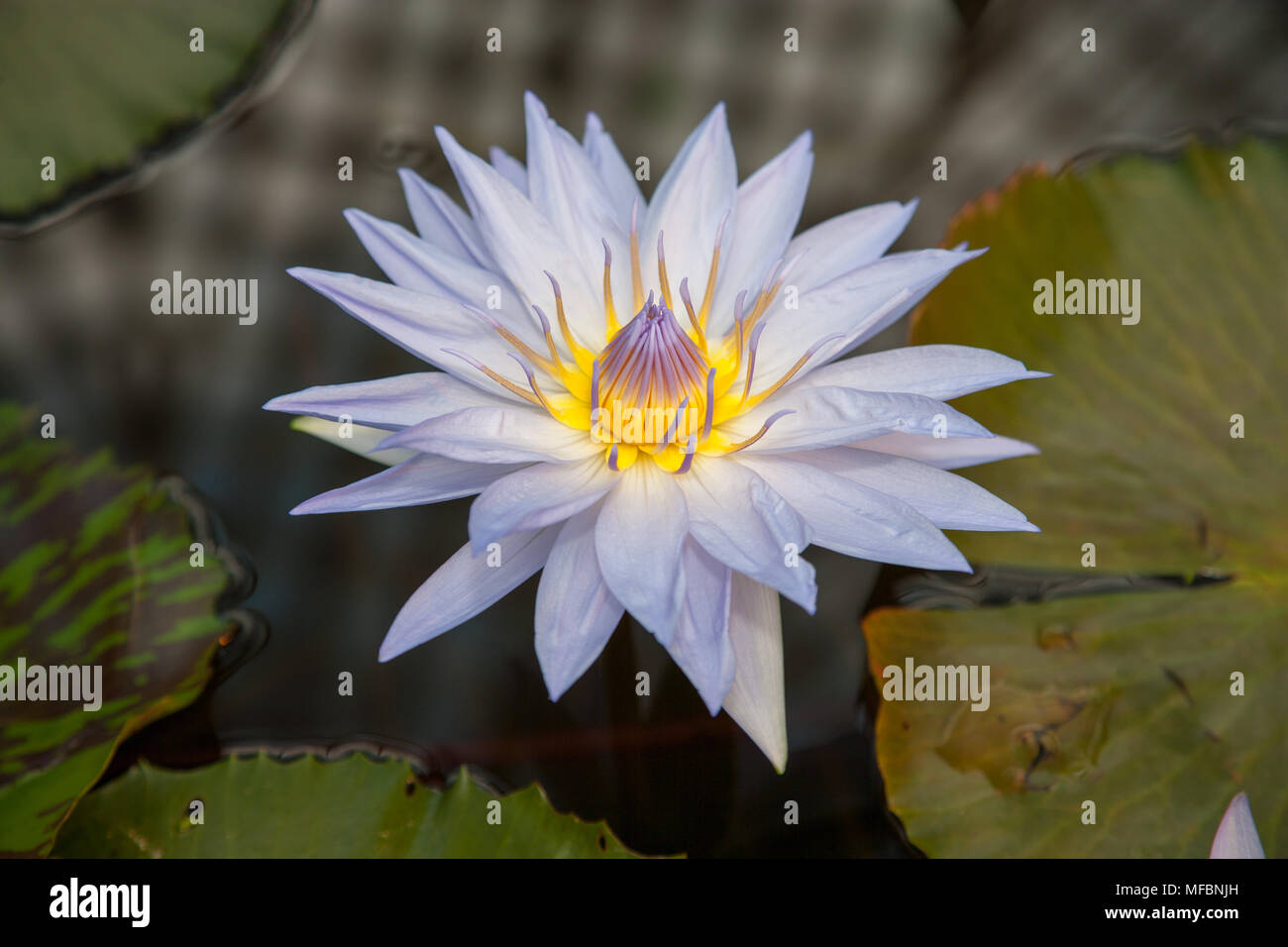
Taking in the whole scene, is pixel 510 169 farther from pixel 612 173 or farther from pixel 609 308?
pixel 609 308

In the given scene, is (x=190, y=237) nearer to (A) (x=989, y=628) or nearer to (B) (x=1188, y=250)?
(A) (x=989, y=628)

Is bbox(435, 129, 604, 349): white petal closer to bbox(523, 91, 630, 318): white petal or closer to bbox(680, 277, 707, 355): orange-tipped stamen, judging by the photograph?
bbox(523, 91, 630, 318): white petal

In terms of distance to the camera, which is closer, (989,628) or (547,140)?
(547,140)

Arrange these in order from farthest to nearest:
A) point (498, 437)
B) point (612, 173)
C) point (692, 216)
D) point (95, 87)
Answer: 1. point (95, 87)
2. point (612, 173)
3. point (692, 216)
4. point (498, 437)

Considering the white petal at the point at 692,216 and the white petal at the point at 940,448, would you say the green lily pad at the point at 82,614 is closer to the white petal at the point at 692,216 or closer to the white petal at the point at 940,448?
the white petal at the point at 692,216

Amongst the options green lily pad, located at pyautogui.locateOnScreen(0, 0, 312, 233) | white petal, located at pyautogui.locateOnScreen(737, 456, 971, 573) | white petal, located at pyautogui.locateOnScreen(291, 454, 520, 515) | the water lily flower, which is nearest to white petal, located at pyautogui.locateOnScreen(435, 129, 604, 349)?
the water lily flower

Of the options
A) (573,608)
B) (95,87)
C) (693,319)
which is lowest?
(573,608)

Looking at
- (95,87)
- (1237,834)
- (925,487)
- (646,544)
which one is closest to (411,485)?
(646,544)
